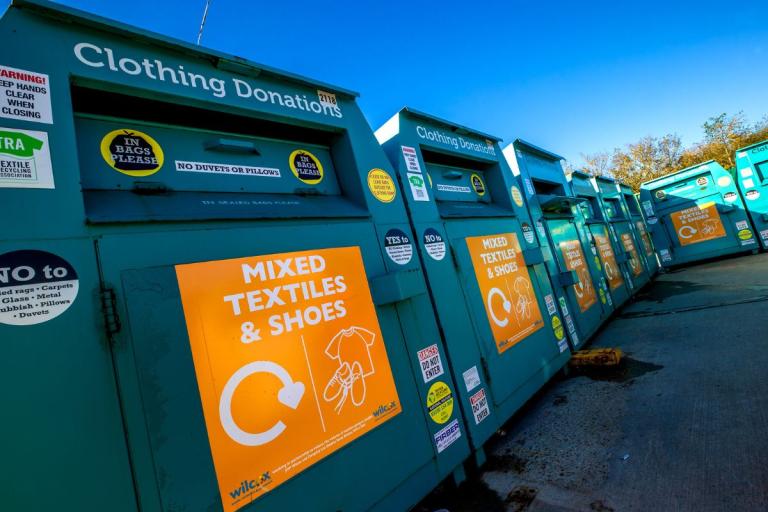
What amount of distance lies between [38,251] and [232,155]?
95 cm

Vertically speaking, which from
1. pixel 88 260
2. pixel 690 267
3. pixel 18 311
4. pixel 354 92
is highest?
pixel 354 92

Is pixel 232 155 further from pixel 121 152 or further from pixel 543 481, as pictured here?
pixel 543 481

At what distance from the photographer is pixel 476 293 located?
267cm

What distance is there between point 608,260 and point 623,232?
1.93 m

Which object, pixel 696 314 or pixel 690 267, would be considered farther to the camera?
pixel 690 267

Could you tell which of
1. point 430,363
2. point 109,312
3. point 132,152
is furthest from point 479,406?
point 132,152

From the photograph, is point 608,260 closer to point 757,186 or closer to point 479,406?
point 479,406

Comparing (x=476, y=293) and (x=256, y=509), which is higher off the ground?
(x=476, y=293)

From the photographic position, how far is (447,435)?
80.7 inches

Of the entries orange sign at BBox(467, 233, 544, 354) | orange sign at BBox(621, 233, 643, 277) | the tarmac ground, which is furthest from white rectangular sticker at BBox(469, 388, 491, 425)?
orange sign at BBox(621, 233, 643, 277)

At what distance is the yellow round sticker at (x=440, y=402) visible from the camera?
6.66 ft

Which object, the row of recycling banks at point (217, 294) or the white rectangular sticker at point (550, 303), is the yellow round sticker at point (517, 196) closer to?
the white rectangular sticker at point (550, 303)

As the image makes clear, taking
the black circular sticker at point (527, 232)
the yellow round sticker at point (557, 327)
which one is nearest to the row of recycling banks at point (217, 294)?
the yellow round sticker at point (557, 327)

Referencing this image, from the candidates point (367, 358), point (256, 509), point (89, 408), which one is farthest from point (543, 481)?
point (89, 408)
